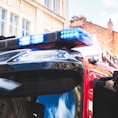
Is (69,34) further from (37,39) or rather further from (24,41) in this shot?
(24,41)

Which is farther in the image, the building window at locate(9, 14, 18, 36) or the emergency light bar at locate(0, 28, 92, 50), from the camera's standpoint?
the building window at locate(9, 14, 18, 36)

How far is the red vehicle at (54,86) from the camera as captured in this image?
6.90 ft

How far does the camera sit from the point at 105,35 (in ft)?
101

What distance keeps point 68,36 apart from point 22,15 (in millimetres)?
17726

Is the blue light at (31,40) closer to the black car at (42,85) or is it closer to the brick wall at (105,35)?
the black car at (42,85)

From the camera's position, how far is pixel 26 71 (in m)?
2.13

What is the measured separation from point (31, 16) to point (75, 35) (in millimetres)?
18759

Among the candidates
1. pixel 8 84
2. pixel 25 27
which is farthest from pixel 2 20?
pixel 8 84

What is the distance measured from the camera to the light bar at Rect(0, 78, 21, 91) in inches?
77.8

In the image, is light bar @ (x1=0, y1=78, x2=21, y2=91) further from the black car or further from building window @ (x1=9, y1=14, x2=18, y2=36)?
building window @ (x1=9, y1=14, x2=18, y2=36)

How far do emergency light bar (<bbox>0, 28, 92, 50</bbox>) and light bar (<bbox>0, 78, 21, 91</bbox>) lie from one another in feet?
1.49

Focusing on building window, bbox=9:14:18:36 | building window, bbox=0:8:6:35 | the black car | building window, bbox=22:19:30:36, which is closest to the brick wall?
building window, bbox=22:19:30:36

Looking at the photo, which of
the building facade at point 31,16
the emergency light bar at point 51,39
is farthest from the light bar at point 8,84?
the building facade at point 31,16

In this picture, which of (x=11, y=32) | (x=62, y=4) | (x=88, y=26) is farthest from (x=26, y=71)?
(x=88, y=26)
